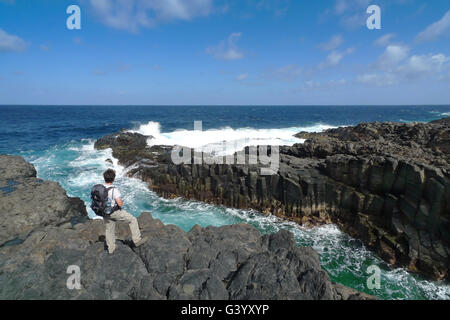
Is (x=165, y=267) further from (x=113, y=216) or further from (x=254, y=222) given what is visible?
(x=254, y=222)

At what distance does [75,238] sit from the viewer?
7.14 metres

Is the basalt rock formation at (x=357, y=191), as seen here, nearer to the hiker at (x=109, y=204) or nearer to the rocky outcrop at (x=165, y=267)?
the rocky outcrop at (x=165, y=267)

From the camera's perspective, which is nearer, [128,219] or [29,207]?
[128,219]

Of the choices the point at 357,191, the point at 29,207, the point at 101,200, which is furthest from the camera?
the point at 357,191

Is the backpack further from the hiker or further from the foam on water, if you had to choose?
the foam on water

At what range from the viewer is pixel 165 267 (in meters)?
6.20

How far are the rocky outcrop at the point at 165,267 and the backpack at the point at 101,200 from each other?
1.39 m

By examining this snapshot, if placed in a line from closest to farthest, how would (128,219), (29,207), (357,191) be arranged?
(128,219), (29,207), (357,191)

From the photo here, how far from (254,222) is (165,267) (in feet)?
31.8

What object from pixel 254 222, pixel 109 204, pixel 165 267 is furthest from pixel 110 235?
pixel 254 222

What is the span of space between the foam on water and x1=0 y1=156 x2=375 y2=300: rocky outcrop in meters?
6.09

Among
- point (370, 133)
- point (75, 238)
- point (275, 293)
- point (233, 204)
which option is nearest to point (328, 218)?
point (233, 204)
